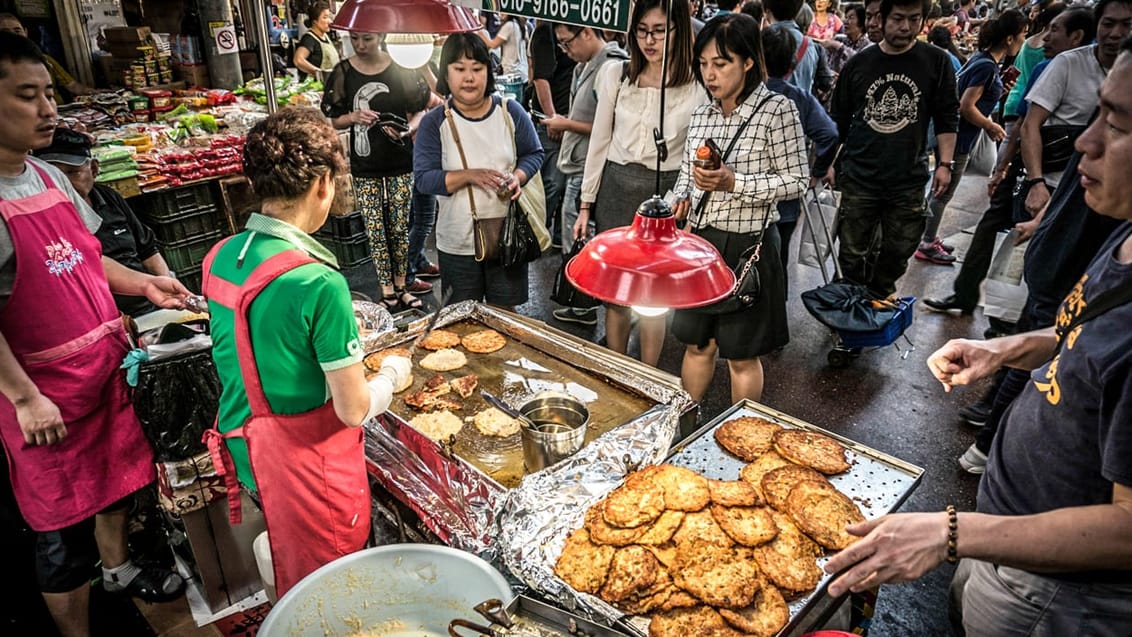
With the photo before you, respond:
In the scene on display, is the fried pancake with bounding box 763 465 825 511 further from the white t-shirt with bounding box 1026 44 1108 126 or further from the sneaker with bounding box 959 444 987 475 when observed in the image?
the white t-shirt with bounding box 1026 44 1108 126

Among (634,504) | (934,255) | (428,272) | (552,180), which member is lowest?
(428,272)

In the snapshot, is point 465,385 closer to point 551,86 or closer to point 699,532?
point 699,532

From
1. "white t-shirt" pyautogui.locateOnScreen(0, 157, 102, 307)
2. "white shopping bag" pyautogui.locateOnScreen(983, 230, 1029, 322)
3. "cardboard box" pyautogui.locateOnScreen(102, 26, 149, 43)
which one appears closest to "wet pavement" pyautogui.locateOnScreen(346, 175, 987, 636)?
"white shopping bag" pyautogui.locateOnScreen(983, 230, 1029, 322)

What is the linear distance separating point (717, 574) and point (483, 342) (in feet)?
6.10

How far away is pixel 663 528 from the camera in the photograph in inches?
84.7

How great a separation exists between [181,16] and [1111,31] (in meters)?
10.6

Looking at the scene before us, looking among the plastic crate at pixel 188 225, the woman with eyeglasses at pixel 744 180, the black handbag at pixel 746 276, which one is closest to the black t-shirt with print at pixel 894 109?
the woman with eyeglasses at pixel 744 180

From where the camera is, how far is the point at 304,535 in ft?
7.39

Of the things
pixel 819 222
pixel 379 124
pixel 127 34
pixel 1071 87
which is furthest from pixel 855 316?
pixel 127 34

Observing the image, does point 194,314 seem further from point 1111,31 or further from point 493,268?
point 1111,31

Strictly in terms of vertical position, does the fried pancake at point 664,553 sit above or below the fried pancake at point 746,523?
below

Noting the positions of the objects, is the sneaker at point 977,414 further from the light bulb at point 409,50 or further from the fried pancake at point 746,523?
the light bulb at point 409,50

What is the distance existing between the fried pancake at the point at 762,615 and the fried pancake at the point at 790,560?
5 cm

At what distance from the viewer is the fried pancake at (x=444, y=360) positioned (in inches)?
129
